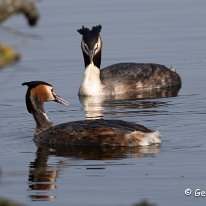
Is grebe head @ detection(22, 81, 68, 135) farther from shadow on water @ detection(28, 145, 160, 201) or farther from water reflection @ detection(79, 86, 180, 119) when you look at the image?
water reflection @ detection(79, 86, 180, 119)

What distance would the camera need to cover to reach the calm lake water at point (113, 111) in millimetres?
7984

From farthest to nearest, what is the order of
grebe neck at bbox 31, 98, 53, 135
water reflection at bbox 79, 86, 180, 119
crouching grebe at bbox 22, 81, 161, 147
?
water reflection at bbox 79, 86, 180, 119
grebe neck at bbox 31, 98, 53, 135
crouching grebe at bbox 22, 81, 161, 147

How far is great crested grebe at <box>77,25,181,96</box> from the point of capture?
15870 mm

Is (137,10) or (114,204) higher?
(137,10)

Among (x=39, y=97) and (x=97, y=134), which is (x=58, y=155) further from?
(x=39, y=97)

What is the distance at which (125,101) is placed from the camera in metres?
14.7

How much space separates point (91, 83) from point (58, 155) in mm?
5551

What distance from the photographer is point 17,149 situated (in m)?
10.6

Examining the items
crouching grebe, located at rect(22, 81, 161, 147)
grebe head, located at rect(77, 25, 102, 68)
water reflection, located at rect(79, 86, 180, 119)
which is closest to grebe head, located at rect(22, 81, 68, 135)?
crouching grebe, located at rect(22, 81, 161, 147)

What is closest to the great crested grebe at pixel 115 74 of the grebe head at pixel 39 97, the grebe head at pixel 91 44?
the grebe head at pixel 91 44

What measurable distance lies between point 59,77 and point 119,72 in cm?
117

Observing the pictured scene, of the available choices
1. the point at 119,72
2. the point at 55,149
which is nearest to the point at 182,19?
the point at 119,72

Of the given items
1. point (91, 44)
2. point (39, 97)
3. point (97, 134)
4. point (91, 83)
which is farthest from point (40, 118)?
point (91, 44)

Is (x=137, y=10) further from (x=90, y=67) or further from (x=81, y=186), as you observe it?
(x=81, y=186)
